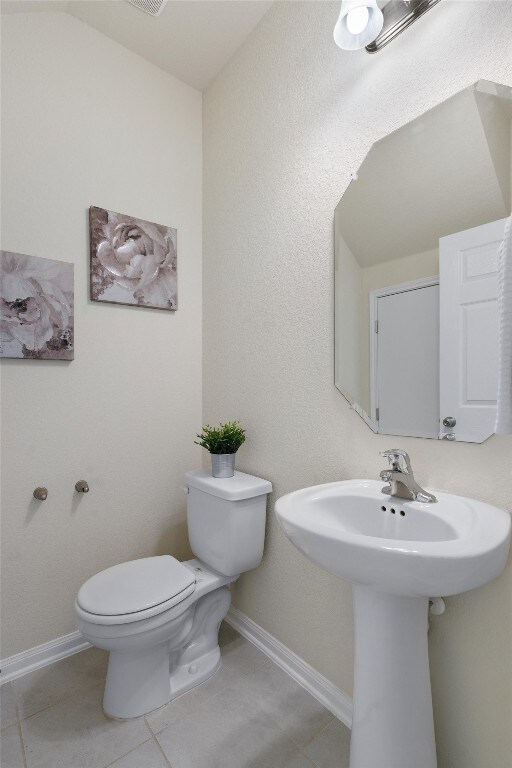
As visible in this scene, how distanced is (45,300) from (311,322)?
108cm

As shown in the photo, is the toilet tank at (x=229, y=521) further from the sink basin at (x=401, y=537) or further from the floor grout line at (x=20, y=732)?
the floor grout line at (x=20, y=732)

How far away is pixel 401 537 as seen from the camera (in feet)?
3.31

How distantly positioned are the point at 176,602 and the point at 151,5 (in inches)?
90.2

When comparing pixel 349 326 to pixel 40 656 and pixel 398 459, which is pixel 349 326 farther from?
pixel 40 656

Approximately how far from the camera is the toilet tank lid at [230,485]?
1.46m

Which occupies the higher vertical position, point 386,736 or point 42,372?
point 42,372

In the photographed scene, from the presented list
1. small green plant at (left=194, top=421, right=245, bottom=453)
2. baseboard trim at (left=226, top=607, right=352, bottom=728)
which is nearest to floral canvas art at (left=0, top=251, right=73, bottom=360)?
small green plant at (left=194, top=421, right=245, bottom=453)

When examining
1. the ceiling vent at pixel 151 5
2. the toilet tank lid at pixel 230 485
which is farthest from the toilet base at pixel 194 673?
the ceiling vent at pixel 151 5

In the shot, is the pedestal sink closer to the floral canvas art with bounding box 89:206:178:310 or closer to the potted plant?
the potted plant

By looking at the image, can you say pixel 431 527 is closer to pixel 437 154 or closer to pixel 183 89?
pixel 437 154

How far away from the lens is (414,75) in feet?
3.59

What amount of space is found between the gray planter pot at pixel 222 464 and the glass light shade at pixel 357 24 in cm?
148

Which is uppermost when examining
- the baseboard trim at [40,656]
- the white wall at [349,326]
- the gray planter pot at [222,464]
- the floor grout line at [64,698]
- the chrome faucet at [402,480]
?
the white wall at [349,326]

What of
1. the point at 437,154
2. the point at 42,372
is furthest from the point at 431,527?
the point at 42,372
